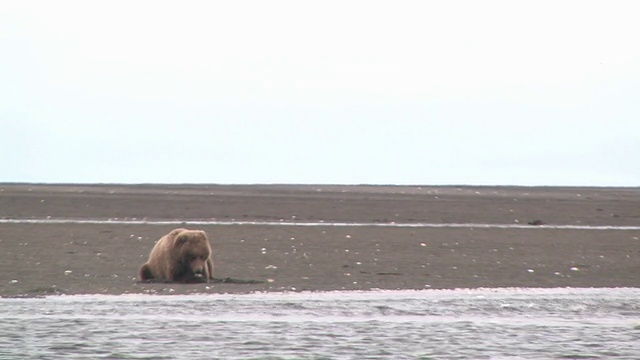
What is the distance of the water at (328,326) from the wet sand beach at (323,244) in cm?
193

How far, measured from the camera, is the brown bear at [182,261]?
656 inches

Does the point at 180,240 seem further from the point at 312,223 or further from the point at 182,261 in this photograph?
the point at 312,223

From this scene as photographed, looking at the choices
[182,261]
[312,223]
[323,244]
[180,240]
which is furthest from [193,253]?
[312,223]

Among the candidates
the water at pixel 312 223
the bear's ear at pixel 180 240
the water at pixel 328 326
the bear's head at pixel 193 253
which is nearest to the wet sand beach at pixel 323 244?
the water at pixel 312 223

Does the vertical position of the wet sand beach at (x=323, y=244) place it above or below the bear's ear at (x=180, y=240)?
below

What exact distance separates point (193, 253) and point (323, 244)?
7736 mm

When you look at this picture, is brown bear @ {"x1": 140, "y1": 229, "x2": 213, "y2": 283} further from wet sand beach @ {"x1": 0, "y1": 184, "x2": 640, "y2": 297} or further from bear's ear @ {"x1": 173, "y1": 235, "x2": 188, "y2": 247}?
wet sand beach @ {"x1": 0, "y1": 184, "x2": 640, "y2": 297}

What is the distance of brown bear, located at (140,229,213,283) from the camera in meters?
16.7

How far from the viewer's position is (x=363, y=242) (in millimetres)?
24875

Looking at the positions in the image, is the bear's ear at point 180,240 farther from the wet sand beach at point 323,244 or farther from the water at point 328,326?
the water at point 328,326

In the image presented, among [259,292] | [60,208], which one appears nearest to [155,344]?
[259,292]

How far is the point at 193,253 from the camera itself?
16.6 metres

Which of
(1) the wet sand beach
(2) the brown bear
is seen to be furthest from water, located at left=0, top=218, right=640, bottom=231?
(2) the brown bear

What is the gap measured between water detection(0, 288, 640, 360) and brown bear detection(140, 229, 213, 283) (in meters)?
1.87
